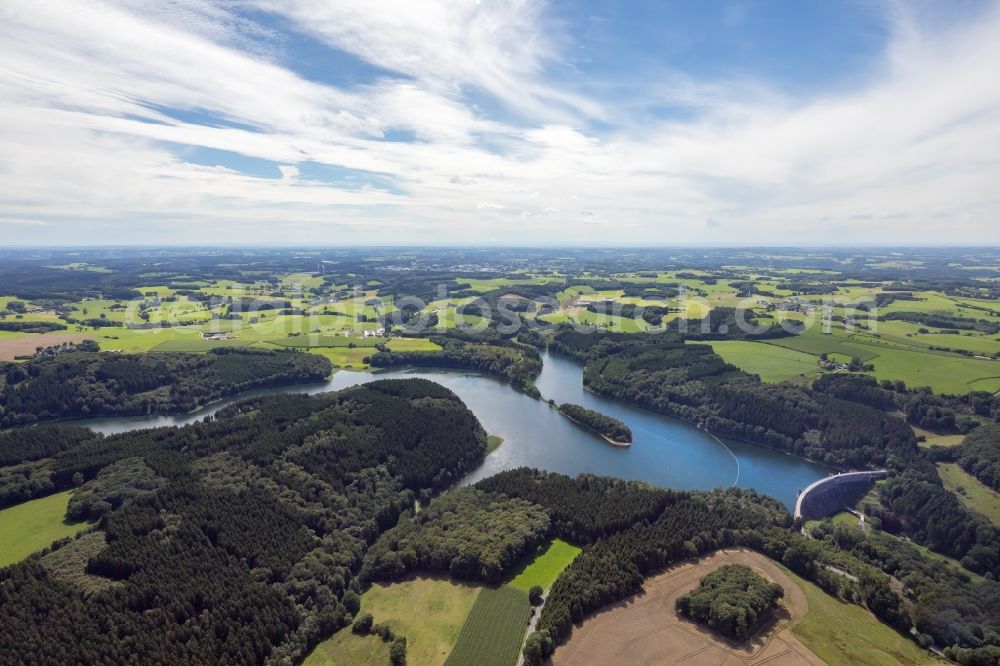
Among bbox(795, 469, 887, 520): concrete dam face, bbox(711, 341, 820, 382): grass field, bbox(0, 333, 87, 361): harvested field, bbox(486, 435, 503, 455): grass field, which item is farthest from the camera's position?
bbox(0, 333, 87, 361): harvested field

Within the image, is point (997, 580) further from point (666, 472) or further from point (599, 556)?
point (599, 556)

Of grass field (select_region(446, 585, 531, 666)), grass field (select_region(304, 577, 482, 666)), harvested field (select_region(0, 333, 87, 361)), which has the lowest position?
grass field (select_region(304, 577, 482, 666))

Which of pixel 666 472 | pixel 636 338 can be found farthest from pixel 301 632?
pixel 636 338

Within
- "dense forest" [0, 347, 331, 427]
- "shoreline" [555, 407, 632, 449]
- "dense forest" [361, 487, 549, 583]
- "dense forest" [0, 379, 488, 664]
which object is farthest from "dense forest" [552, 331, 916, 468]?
"dense forest" [0, 347, 331, 427]

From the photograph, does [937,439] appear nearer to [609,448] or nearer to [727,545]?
[609,448]

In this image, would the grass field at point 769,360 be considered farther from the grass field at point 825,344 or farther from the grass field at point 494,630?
the grass field at point 494,630

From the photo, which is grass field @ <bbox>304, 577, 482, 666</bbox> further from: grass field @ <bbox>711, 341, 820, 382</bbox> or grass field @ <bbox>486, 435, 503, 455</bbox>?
grass field @ <bbox>711, 341, 820, 382</bbox>
